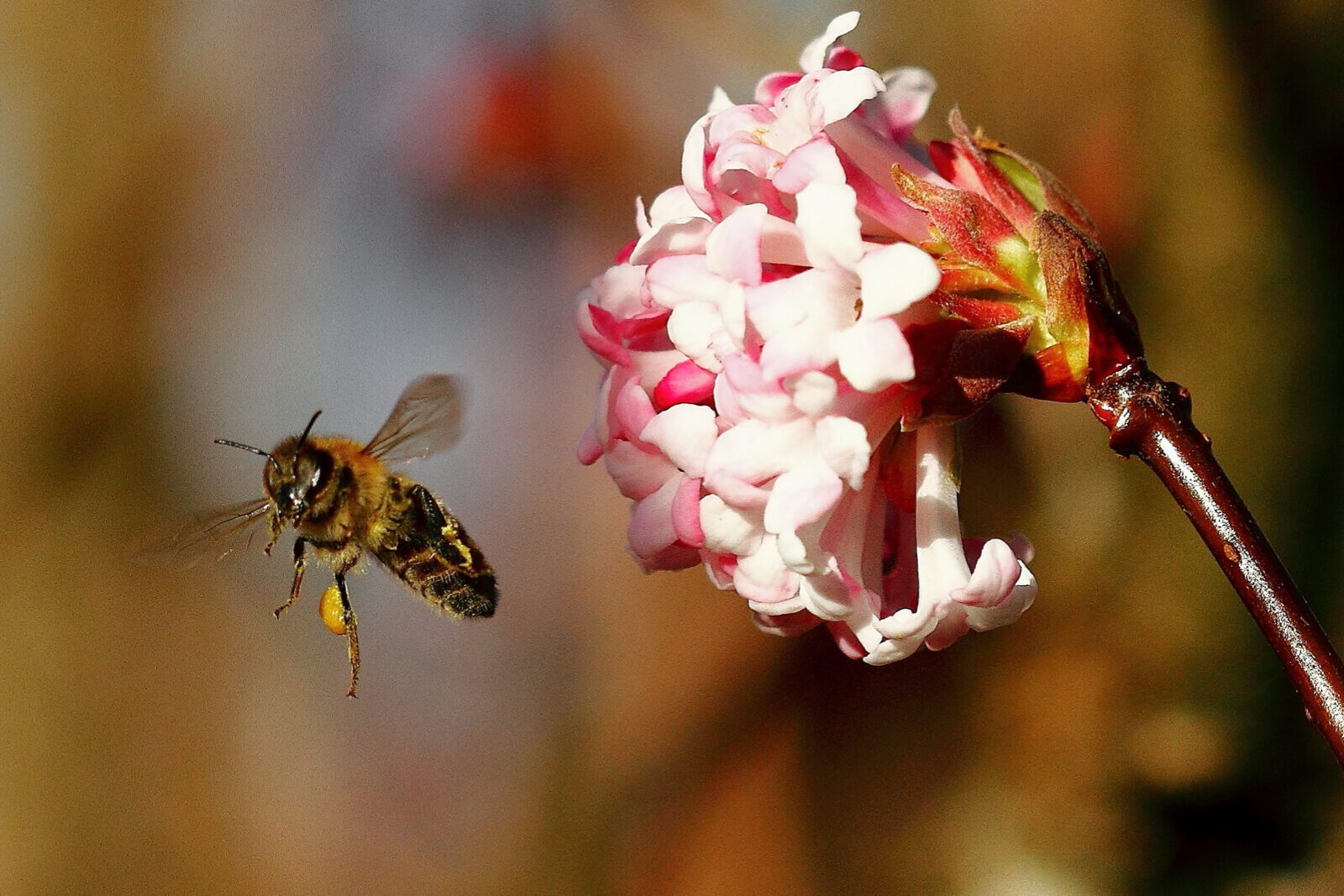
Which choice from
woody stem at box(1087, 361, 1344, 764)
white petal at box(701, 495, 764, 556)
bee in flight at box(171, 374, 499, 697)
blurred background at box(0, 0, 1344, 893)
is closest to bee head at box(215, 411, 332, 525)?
bee in flight at box(171, 374, 499, 697)

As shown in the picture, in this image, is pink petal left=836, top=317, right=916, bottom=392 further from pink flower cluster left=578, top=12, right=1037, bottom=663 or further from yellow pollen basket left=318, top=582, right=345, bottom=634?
yellow pollen basket left=318, top=582, right=345, bottom=634

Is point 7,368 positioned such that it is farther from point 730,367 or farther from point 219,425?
point 730,367

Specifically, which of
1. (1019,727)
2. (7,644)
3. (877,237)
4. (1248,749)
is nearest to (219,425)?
(7,644)

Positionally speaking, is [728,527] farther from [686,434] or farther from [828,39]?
[828,39]

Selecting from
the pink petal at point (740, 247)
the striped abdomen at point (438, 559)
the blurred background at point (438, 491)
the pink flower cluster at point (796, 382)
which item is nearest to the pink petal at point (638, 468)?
the pink flower cluster at point (796, 382)

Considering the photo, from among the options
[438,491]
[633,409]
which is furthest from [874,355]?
Answer: [438,491]

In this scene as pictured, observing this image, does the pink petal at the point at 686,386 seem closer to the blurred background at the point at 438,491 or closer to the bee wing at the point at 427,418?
the bee wing at the point at 427,418

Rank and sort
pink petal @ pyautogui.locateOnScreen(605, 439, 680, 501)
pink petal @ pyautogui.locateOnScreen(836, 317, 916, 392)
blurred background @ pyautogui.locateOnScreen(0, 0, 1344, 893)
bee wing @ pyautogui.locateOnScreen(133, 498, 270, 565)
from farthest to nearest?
blurred background @ pyautogui.locateOnScreen(0, 0, 1344, 893) < bee wing @ pyautogui.locateOnScreen(133, 498, 270, 565) < pink petal @ pyautogui.locateOnScreen(605, 439, 680, 501) < pink petal @ pyautogui.locateOnScreen(836, 317, 916, 392)
